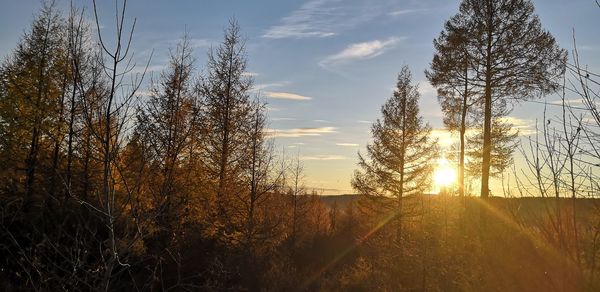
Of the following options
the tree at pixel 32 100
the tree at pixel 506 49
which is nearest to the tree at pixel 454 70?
the tree at pixel 506 49

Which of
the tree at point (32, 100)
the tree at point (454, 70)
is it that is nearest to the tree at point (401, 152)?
the tree at point (454, 70)

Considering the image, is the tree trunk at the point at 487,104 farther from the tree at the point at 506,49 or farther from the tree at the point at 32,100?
the tree at the point at 32,100

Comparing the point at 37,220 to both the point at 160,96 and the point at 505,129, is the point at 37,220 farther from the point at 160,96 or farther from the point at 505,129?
the point at 505,129

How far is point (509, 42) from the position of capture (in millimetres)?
15195

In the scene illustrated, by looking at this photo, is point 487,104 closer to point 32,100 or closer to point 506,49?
point 506,49

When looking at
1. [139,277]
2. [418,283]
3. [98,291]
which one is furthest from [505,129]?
[98,291]

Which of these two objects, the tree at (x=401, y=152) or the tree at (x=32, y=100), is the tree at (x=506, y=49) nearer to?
the tree at (x=401, y=152)

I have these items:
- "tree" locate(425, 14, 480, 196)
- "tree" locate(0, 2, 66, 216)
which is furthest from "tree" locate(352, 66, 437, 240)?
"tree" locate(0, 2, 66, 216)

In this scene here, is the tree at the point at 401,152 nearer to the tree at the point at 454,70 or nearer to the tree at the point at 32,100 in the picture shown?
the tree at the point at 454,70

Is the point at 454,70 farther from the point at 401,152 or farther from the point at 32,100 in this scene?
the point at 32,100

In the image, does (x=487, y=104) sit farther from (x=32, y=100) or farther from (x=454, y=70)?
(x=32, y=100)

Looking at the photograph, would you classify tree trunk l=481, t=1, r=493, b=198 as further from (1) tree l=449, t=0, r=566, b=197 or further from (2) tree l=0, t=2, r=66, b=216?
(2) tree l=0, t=2, r=66, b=216

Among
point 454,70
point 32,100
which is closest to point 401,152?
point 454,70

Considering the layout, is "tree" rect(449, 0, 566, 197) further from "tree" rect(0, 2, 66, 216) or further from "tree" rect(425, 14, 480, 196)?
"tree" rect(0, 2, 66, 216)
